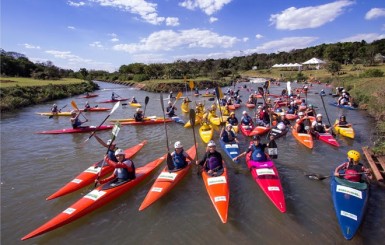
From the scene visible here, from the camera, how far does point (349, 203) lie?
22.0 ft

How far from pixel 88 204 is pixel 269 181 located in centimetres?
510

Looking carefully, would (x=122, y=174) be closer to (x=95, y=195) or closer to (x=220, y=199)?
(x=95, y=195)

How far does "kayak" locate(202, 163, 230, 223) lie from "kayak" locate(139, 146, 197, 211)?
87cm

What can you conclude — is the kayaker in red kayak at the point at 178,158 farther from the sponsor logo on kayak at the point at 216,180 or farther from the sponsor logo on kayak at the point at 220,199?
the sponsor logo on kayak at the point at 220,199

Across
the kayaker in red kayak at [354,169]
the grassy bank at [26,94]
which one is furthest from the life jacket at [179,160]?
the grassy bank at [26,94]

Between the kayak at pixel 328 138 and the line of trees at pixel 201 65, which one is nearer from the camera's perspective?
the kayak at pixel 328 138

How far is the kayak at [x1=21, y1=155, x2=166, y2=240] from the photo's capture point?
653cm

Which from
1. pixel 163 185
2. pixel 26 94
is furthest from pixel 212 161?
pixel 26 94

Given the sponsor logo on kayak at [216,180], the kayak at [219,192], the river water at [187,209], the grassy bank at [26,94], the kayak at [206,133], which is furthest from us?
the grassy bank at [26,94]

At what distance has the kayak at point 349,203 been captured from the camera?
20.1 feet

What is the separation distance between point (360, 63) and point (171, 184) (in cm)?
7016

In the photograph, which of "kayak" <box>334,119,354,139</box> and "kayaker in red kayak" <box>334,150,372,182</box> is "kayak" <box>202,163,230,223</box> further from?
"kayak" <box>334,119,354,139</box>

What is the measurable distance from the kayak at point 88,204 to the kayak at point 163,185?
850 millimetres

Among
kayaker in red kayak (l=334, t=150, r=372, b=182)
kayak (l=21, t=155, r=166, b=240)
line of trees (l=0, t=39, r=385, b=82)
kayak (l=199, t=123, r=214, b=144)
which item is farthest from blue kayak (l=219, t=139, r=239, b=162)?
line of trees (l=0, t=39, r=385, b=82)
